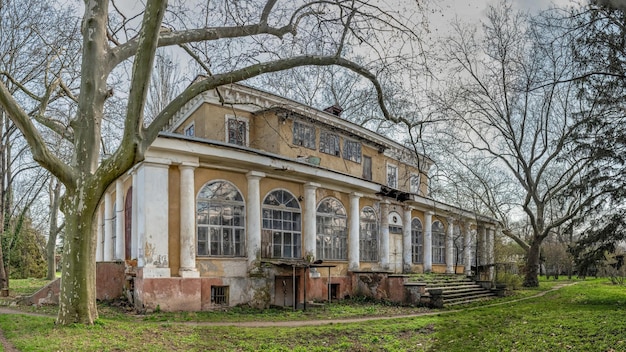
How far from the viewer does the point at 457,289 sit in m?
21.2

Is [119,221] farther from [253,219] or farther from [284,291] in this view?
[284,291]

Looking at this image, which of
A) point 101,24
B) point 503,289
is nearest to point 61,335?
point 101,24

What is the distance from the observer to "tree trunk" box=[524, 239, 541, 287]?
3016 cm

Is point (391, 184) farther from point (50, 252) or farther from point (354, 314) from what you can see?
point (50, 252)

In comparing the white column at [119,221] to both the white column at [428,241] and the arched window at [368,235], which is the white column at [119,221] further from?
the white column at [428,241]

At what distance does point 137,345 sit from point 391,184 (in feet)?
71.6

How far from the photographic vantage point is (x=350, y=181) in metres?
20.2

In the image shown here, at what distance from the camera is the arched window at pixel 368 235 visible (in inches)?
871

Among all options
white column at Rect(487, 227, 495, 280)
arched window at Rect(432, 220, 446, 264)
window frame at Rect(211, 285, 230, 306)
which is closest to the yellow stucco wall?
window frame at Rect(211, 285, 230, 306)

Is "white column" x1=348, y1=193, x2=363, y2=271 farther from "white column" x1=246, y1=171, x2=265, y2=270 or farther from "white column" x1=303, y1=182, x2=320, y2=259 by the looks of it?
"white column" x1=246, y1=171, x2=265, y2=270

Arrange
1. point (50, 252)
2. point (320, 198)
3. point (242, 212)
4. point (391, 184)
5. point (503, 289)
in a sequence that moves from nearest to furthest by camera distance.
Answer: point (242, 212)
point (320, 198)
point (503, 289)
point (391, 184)
point (50, 252)

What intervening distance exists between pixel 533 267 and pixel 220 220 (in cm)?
2222

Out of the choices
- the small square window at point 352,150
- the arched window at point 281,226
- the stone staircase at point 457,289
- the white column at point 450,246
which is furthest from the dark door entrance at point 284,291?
the white column at point 450,246

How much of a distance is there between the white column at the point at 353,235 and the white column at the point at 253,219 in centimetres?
538
